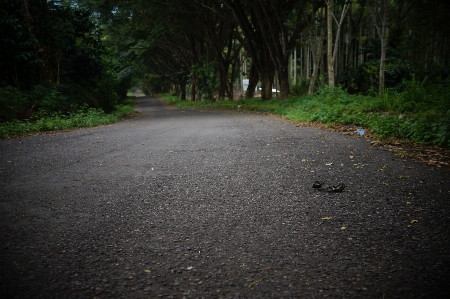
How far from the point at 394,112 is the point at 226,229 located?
8.05 m

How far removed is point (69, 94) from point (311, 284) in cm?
1583

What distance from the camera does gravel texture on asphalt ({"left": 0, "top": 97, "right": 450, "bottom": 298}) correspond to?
2.20 meters

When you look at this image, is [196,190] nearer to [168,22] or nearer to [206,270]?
[206,270]

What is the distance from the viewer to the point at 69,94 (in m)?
15.4

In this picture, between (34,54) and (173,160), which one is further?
(34,54)

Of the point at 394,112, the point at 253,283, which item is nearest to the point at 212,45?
the point at 394,112

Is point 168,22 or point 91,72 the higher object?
point 168,22

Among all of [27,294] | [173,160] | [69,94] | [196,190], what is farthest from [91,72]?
[27,294]

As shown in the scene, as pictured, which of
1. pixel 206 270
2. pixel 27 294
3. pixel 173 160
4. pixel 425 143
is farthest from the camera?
pixel 425 143

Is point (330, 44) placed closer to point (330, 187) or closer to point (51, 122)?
point (51, 122)

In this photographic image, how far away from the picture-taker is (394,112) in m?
9.23

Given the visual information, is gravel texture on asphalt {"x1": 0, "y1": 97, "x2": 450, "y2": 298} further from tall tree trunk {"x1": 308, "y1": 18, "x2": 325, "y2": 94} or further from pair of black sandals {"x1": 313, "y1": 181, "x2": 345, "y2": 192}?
tall tree trunk {"x1": 308, "y1": 18, "x2": 325, "y2": 94}

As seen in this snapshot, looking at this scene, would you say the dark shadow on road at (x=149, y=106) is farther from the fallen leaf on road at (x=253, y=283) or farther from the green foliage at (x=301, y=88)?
the fallen leaf on road at (x=253, y=283)

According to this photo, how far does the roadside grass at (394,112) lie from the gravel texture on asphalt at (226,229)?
186cm
